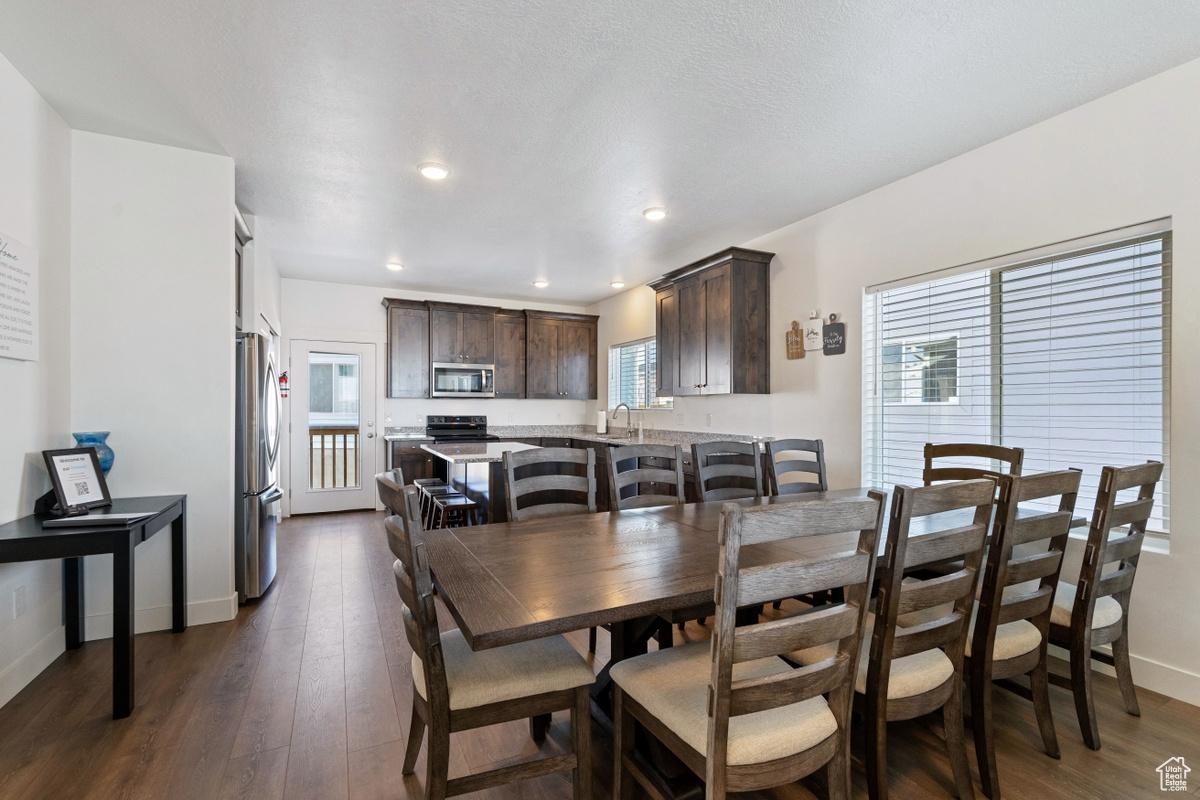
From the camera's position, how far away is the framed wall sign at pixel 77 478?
2354 mm

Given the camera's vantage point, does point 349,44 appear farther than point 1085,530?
No

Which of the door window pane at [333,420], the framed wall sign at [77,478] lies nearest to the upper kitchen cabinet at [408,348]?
the door window pane at [333,420]

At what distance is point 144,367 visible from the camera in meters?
2.85

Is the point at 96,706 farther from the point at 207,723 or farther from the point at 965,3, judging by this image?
the point at 965,3

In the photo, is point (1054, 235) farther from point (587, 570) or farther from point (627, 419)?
point (627, 419)

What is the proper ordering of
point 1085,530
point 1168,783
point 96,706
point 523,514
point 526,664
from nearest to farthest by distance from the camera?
point 526,664 < point 1168,783 < point 96,706 < point 523,514 < point 1085,530

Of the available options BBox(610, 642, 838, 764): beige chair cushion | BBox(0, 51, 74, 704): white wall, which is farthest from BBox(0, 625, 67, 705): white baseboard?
BBox(610, 642, 838, 764): beige chair cushion

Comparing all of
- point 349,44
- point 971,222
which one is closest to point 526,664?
point 349,44

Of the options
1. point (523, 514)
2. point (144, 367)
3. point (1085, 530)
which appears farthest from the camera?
point (144, 367)

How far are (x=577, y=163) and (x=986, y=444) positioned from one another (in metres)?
2.73

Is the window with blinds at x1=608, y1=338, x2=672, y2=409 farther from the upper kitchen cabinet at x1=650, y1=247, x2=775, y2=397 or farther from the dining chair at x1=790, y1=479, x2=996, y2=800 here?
the dining chair at x1=790, y1=479, x2=996, y2=800

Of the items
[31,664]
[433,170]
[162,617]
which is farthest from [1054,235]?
[31,664]

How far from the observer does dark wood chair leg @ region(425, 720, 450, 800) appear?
54.7 inches

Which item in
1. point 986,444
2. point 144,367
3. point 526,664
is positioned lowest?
point 526,664
